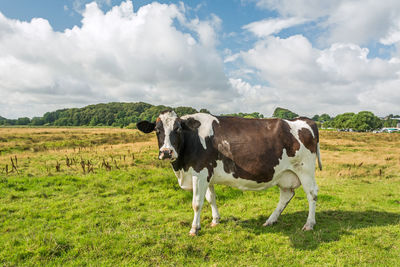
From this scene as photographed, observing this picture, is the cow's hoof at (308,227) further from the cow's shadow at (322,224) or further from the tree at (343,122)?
the tree at (343,122)

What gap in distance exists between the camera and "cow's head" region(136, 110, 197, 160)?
4855mm

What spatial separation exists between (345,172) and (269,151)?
9787 millimetres

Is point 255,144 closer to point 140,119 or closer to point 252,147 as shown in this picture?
point 252,147

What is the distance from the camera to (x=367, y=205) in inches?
311

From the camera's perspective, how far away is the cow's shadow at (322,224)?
529 centimetres

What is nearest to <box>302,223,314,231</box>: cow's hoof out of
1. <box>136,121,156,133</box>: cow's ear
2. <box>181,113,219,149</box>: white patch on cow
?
<box>181,113,219,149</box>: white patch on cow

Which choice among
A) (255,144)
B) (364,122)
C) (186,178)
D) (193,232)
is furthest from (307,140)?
(364,122)

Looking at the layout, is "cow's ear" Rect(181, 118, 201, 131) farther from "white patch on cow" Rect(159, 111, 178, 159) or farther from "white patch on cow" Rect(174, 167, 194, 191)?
"white patch on cow" Rect(174, 167, 194, 191)

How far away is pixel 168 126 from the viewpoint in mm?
5152

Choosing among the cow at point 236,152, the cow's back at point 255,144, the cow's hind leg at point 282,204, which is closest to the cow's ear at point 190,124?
the cow at point 236,152

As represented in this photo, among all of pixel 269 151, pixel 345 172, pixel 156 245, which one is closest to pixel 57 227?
pixel 156 245

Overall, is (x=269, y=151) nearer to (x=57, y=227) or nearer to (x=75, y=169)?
(x=57, y=227)

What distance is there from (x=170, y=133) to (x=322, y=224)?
14.7 ft

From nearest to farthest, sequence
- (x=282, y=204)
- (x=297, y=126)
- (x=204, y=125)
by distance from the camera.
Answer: (x=204, y=125)
(x=297, y=126)
(x=282, y=204)
